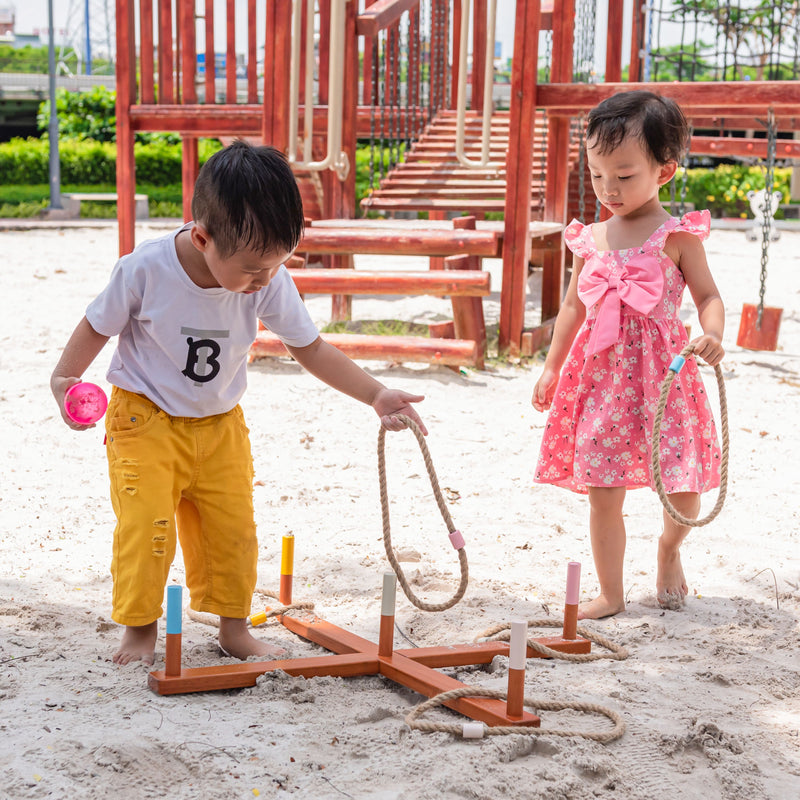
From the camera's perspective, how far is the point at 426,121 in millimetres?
9312

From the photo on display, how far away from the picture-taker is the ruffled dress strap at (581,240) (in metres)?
3.06

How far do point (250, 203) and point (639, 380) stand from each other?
1.30 m

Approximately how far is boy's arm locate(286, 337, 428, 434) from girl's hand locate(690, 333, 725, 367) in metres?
0.70

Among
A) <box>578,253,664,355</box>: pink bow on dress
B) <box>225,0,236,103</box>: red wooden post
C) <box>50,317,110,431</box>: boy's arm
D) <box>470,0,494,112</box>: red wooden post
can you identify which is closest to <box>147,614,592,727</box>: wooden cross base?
<box>50,317,110,431</box>: boy's arm

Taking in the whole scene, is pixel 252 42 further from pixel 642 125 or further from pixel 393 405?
pixel 393 405

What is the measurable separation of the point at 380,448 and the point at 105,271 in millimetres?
8338

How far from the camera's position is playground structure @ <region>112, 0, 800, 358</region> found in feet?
19.8

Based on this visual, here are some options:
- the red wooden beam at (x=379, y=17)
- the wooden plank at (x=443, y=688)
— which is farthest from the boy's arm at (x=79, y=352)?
the red wooden beam at (x=379, y=17)

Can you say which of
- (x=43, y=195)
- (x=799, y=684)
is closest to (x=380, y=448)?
(x=799, y=684)

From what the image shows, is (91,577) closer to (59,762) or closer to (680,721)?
(59,762)

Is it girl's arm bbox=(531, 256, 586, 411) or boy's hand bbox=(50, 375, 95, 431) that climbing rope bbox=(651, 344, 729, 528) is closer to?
girl's arm bbox=(531, 256, 586, 411)

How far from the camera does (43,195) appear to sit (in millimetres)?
19422

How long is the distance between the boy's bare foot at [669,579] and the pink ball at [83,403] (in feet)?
5.42

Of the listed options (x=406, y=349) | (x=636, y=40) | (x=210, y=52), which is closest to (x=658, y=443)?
(x=406, y=349)
